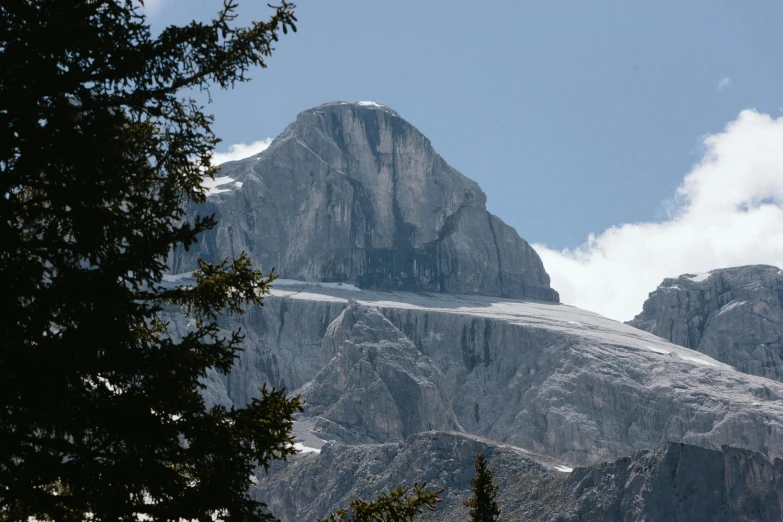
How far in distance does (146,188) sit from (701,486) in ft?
541

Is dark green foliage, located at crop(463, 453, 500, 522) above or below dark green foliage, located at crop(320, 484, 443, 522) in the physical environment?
below

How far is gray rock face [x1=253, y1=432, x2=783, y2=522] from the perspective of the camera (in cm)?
16038

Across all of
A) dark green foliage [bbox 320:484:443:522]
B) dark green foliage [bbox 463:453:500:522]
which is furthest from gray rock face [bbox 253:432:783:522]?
dark green foliage [bbox 320:484:443:522]

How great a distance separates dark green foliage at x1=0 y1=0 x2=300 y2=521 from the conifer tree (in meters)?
0.02

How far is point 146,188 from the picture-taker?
13.2m

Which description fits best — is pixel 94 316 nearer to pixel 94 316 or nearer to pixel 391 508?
pixel 94 316

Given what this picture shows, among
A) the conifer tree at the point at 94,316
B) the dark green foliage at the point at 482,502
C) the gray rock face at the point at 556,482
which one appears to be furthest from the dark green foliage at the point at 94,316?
the gray rock face at the point at 556,482

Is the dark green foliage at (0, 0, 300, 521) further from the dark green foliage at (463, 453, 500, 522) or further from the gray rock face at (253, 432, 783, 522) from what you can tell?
the gray rock face at (253, 432, 783, 522)

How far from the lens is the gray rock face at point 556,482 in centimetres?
16038

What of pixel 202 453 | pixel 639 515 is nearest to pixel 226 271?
pixel 202 453

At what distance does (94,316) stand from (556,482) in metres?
161

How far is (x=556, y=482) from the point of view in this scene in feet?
546

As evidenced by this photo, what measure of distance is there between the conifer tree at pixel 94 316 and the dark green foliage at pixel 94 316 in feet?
0.06

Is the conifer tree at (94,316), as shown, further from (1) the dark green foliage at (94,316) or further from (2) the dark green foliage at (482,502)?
(2) the dark green foliage at (482,502)
